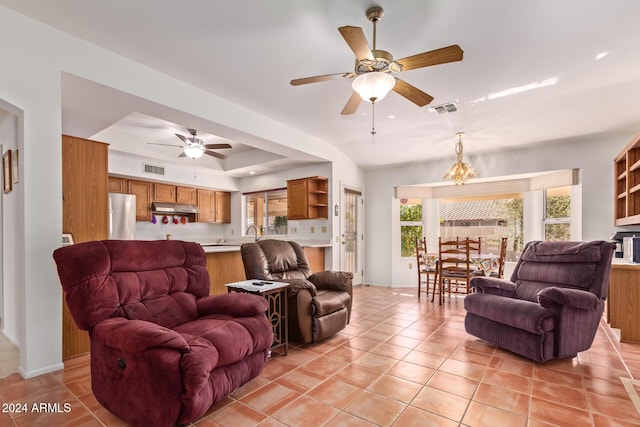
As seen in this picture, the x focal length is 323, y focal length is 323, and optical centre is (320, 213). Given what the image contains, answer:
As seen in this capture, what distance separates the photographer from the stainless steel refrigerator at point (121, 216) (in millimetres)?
4871

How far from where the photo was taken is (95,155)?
10.0ft

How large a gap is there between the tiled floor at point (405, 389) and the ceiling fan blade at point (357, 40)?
7.52ft

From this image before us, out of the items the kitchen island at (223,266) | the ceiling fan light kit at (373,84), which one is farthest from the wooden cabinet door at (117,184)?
the ceiling fan light kit at (373,84)

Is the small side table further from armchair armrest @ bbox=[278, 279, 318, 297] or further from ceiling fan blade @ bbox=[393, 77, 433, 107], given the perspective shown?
ceiling fan blade @ bbox=[393, 77, 433, 107]

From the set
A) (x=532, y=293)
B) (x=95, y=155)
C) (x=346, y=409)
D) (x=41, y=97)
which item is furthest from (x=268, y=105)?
(x=532, y=293)

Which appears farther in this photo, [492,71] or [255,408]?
[492,71]

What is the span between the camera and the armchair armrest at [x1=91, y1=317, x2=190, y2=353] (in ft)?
5.38

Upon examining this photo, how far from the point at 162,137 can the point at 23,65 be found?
9.64 ft

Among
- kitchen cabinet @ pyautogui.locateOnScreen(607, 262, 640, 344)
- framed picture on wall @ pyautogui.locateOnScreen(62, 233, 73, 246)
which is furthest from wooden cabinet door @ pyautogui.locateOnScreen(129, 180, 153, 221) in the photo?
kitchen cabinet @ pyautogui.locateOnScreen(607, 262, 640, 344)

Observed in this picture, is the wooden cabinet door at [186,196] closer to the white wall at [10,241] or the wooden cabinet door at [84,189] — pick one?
the white wall at [10,241]

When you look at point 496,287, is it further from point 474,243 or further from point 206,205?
point 206,205

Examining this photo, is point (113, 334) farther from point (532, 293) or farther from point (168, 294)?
point (532, 293)

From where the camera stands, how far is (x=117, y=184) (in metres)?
5.73

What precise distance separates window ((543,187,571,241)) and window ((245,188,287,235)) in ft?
15.3
